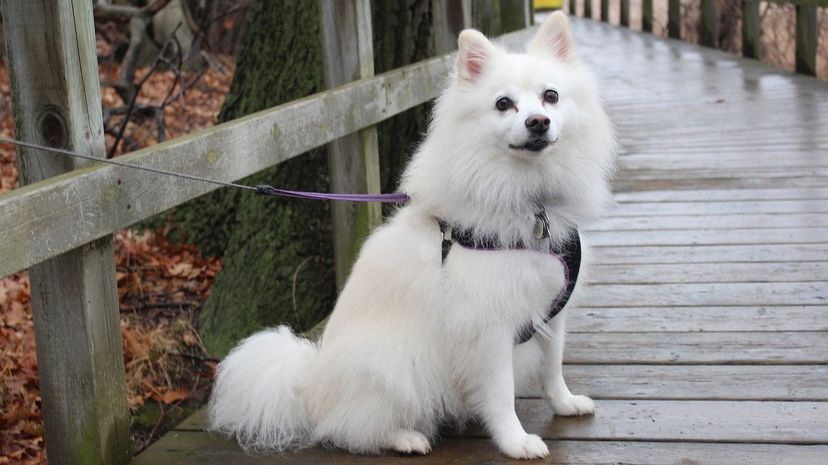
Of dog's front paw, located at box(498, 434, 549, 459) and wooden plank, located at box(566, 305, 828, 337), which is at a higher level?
dog's front paw, located at box(498, 434, 549, 459)

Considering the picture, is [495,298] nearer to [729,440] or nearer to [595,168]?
[595,168]

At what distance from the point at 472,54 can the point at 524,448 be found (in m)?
1.06

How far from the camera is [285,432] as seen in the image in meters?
2.75

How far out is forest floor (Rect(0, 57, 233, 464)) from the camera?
4254mm

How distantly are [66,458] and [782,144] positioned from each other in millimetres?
5621

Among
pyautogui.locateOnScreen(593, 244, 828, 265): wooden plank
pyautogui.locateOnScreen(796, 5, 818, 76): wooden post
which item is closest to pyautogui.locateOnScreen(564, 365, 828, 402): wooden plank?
pyautogui.locateOnScreen(593, 244, 828, 265): wooden plank

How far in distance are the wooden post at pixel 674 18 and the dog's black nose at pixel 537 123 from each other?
13.9 m

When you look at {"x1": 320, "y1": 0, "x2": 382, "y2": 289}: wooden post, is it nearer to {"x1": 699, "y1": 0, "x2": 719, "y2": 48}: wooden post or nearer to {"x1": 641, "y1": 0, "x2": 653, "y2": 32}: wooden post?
{"x1": 699, "y1": 0, "x2": 719, "y2": 48}: wooden post

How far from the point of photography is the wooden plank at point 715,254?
4301mm

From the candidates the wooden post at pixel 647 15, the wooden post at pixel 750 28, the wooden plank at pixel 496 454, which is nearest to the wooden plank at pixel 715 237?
the wooden plank at pixel 496 454

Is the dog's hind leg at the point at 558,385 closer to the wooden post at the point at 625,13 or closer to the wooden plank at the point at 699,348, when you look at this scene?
the wooden plank at the point at 699,348

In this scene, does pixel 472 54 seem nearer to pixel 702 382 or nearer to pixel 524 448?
pixel 524 448

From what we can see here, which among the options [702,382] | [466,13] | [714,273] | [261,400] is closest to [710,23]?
[466,13]

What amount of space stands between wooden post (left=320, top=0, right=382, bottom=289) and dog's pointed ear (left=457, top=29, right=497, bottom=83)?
4.95ft
